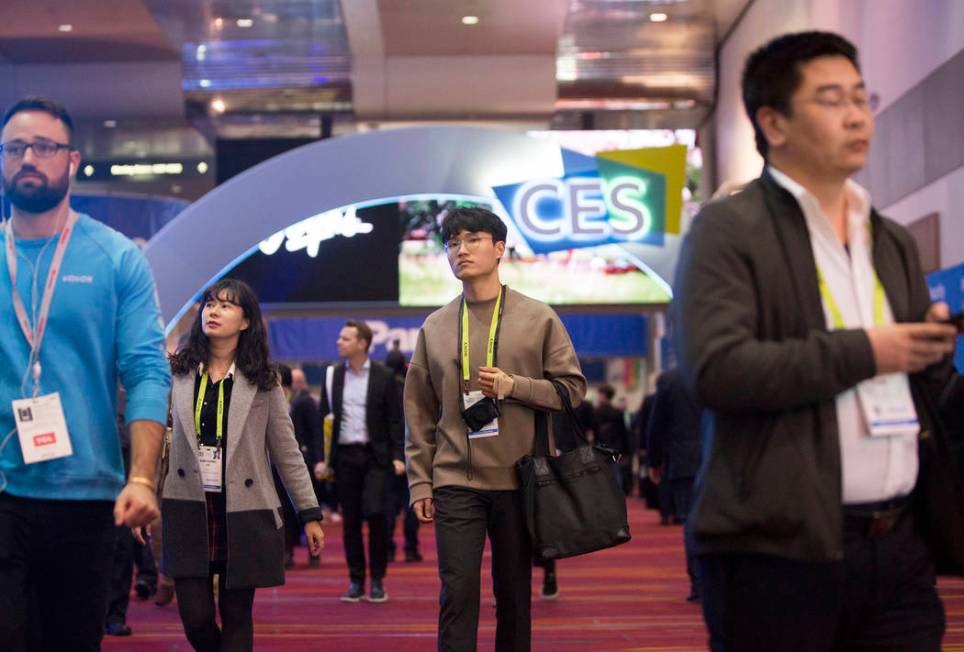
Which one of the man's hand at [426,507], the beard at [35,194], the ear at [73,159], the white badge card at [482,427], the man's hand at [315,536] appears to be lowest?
the man's hand at [315,536]

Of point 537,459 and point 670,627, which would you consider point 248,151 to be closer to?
point 670,627

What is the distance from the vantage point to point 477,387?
4.00 meters

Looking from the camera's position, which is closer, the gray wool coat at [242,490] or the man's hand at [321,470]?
the gray wool coat at [242,490]

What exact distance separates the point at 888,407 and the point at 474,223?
87.7 inches

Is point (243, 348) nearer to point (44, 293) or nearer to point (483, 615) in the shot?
point (44, 293)

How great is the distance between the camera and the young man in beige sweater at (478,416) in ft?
12.7

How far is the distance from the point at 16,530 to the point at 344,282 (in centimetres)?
Answer: 1408

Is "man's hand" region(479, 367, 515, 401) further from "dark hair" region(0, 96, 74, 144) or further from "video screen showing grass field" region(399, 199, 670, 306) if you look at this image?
"video screen showing grass field" region(399, 199, 670, 306)

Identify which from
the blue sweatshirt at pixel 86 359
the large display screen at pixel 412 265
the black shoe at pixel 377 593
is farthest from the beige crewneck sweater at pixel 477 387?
the large display screen at pixel 412 265

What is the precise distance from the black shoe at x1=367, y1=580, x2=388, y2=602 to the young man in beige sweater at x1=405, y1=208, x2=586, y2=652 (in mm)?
3302

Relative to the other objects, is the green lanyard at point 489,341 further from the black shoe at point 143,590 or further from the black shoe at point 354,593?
the black shoe at point 143,590

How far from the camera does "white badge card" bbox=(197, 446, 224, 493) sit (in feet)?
12.9

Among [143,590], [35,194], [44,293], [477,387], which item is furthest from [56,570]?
[143,590]

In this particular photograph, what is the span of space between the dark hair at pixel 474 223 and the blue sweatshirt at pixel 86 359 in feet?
5.05
